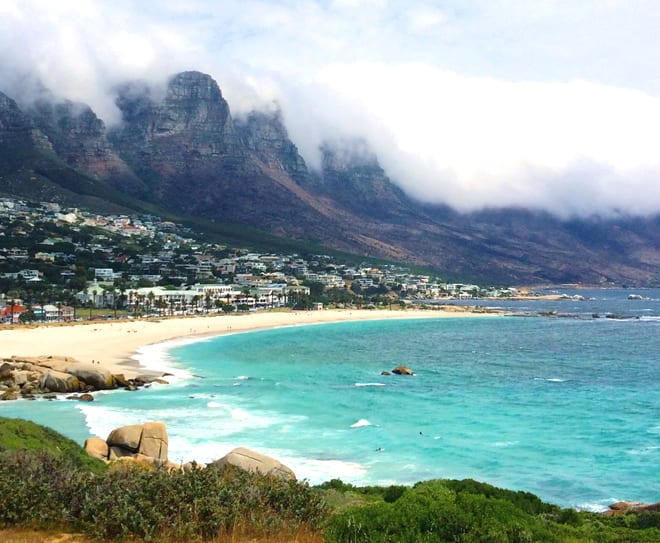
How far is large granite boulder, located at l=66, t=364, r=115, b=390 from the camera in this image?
47.4 m

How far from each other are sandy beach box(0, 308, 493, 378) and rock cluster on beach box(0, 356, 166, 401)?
13.3 feet

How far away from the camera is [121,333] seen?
87.4 meters

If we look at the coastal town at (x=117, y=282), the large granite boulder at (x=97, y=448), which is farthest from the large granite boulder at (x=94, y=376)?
the coastal town at (x=117, y=282)

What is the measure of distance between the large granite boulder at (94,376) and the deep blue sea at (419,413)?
2280 mm

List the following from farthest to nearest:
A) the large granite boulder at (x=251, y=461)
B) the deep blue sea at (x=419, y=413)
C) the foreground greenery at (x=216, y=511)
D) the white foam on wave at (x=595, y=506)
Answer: the deep blue sea at (x=419, y=413), the white foam on wave at (x=595, y=506), the large granite boulder at (x=251, y=461), the foreground greenery at (x=216, y=511)

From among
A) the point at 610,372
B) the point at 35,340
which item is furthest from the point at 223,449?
the point at 35,340

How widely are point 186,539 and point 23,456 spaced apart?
504 cm

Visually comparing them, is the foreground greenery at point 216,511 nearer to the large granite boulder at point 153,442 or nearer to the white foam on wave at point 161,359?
the large granite boulder at point 153,442

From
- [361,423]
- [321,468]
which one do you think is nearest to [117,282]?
[361,423]

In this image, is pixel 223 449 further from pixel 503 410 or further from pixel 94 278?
pixel 94 278

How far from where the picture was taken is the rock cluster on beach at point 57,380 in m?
44.3

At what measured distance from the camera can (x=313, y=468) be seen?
1047 inches

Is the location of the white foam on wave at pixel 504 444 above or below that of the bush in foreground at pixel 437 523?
below

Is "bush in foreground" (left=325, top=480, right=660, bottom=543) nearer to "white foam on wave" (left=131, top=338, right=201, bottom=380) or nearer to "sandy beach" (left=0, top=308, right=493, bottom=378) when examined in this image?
"white foam on wave" (left=131, top=338, right=201, bottom=380)
